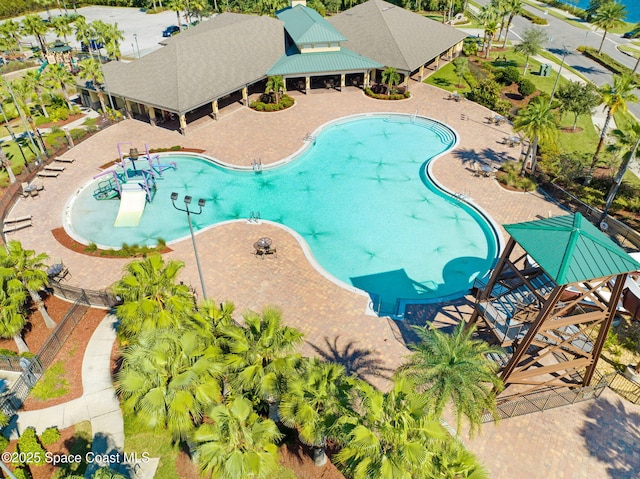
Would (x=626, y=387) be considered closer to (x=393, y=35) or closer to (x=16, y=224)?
(x=16, y=224)

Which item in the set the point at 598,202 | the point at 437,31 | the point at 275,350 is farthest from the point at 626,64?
the point at 275,350

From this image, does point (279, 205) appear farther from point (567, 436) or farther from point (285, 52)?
point (285, 52)

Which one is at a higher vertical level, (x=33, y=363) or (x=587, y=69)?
(x=587, y=69)

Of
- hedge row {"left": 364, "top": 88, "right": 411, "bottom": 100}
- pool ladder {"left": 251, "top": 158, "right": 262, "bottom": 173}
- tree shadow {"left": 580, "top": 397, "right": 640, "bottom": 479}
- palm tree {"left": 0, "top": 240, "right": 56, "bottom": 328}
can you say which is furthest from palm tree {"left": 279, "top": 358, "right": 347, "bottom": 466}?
hedge row {"left": 364, "top": 88, "right": 411, "bottom": 100}

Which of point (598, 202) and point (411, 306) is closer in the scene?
point (411, 306)

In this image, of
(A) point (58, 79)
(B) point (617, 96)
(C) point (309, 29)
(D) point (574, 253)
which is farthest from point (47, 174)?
(B) point (617, 96)
